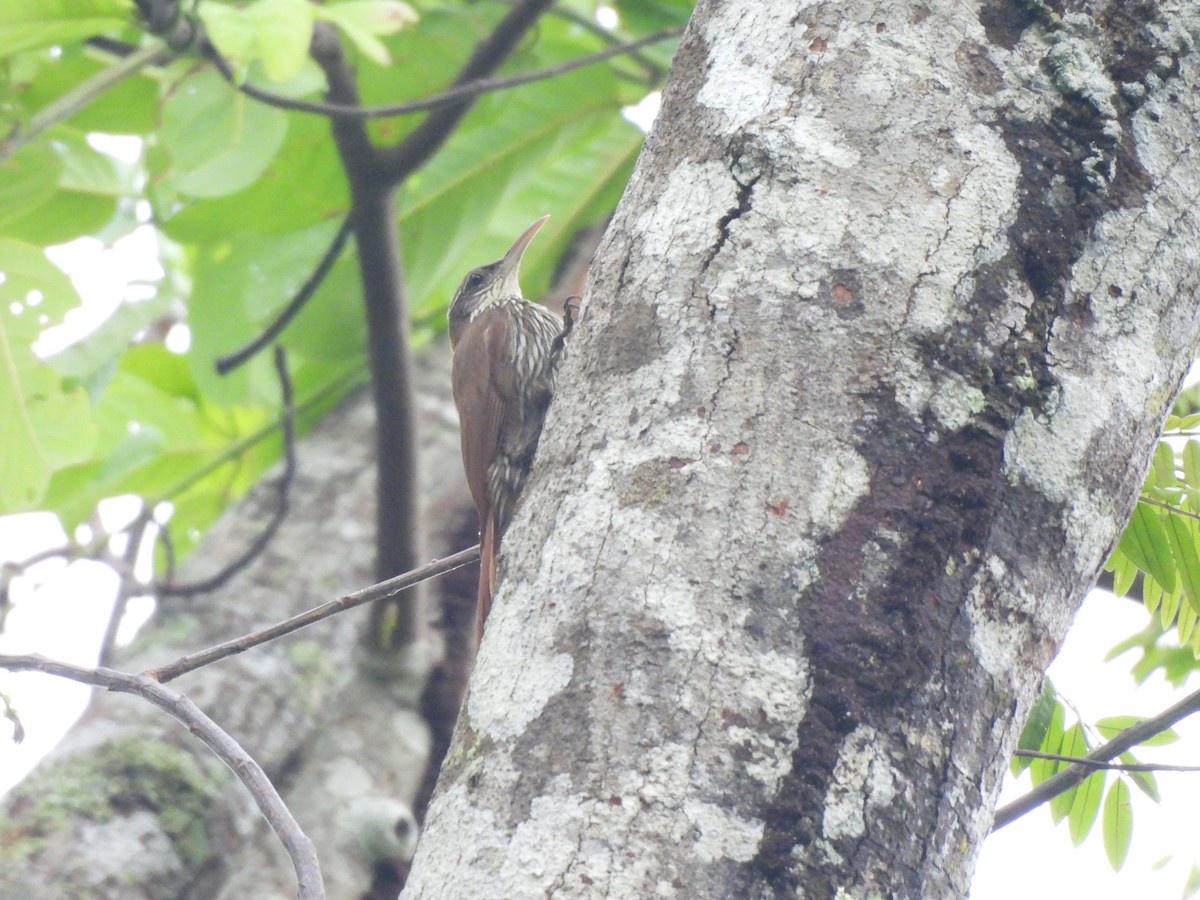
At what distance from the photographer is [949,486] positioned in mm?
1143

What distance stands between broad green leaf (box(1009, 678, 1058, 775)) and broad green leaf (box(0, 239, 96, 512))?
1845 millimetres

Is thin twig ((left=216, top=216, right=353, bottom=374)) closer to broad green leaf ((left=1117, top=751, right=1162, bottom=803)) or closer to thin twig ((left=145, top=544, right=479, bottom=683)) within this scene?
thin twig ((left=145, top=544, right=479, bottom=683))

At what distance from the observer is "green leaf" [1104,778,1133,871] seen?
176 centimetres

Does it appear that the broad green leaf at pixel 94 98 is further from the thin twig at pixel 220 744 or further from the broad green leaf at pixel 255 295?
the thin twig at pixel 220 744

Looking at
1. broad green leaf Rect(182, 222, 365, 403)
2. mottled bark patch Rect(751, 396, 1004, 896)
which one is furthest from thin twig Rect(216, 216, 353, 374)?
mottled bark patch Rect(751, 396, 1004, 896)

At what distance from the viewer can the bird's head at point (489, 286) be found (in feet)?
12.2

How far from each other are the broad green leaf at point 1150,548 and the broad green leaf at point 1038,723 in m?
0.19

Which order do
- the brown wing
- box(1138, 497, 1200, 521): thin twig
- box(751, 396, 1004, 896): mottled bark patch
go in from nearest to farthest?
box(751, 396, 1004, 896): mottled bark patch
box(1138, 497, 1200, 521): thin twig
the brown wing

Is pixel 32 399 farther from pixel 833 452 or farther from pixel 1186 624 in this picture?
pixel 1186 624

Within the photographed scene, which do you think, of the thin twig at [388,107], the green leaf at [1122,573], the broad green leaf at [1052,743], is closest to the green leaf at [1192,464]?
the green leaf at [1122,573]

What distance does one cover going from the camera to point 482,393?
10.1ft

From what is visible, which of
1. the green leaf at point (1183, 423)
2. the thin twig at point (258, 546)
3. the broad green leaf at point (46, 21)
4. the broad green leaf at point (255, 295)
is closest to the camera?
the green leaf at point (1183, 423)

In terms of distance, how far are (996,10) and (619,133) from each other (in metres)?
2.73

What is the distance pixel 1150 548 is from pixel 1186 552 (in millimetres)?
66
